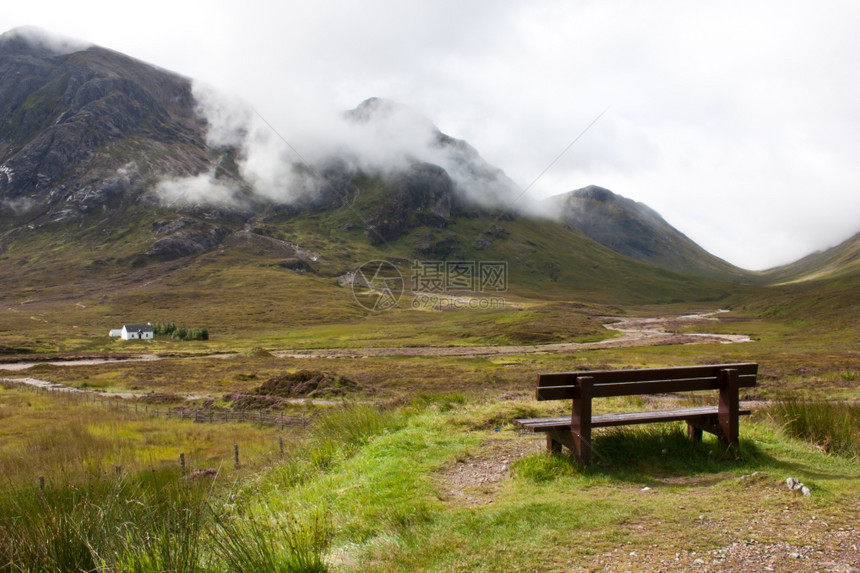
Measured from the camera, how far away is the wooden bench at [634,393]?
719 cm

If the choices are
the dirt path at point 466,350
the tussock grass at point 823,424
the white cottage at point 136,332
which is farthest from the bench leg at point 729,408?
the white cottage at point 136,332

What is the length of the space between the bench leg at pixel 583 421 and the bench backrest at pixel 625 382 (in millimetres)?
90

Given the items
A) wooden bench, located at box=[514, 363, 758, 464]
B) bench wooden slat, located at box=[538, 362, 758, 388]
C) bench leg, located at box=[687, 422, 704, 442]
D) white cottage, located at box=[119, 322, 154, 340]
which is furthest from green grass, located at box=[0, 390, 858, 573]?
white cottage, located at box=[119, 322, 154, 340]

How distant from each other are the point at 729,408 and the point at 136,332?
115 metres

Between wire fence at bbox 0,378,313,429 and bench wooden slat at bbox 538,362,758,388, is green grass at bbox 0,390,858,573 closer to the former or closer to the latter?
bench wooden slat at bbox 538,362,758,388

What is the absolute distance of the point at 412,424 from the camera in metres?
11.4

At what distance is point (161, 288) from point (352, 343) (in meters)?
107

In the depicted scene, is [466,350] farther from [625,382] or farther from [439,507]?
[439,507]

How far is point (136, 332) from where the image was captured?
336 feet

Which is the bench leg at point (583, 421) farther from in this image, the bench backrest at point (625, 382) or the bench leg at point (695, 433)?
the bench leg at point (695, 433)

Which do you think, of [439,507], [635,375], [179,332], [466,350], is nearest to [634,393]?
[635,375]

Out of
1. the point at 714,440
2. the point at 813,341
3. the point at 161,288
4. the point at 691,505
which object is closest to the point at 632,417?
the point at 714,440

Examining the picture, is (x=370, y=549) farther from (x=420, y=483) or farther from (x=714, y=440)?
(x=714, y=440)

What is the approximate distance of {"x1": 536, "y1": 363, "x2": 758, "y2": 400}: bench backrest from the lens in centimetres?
718
